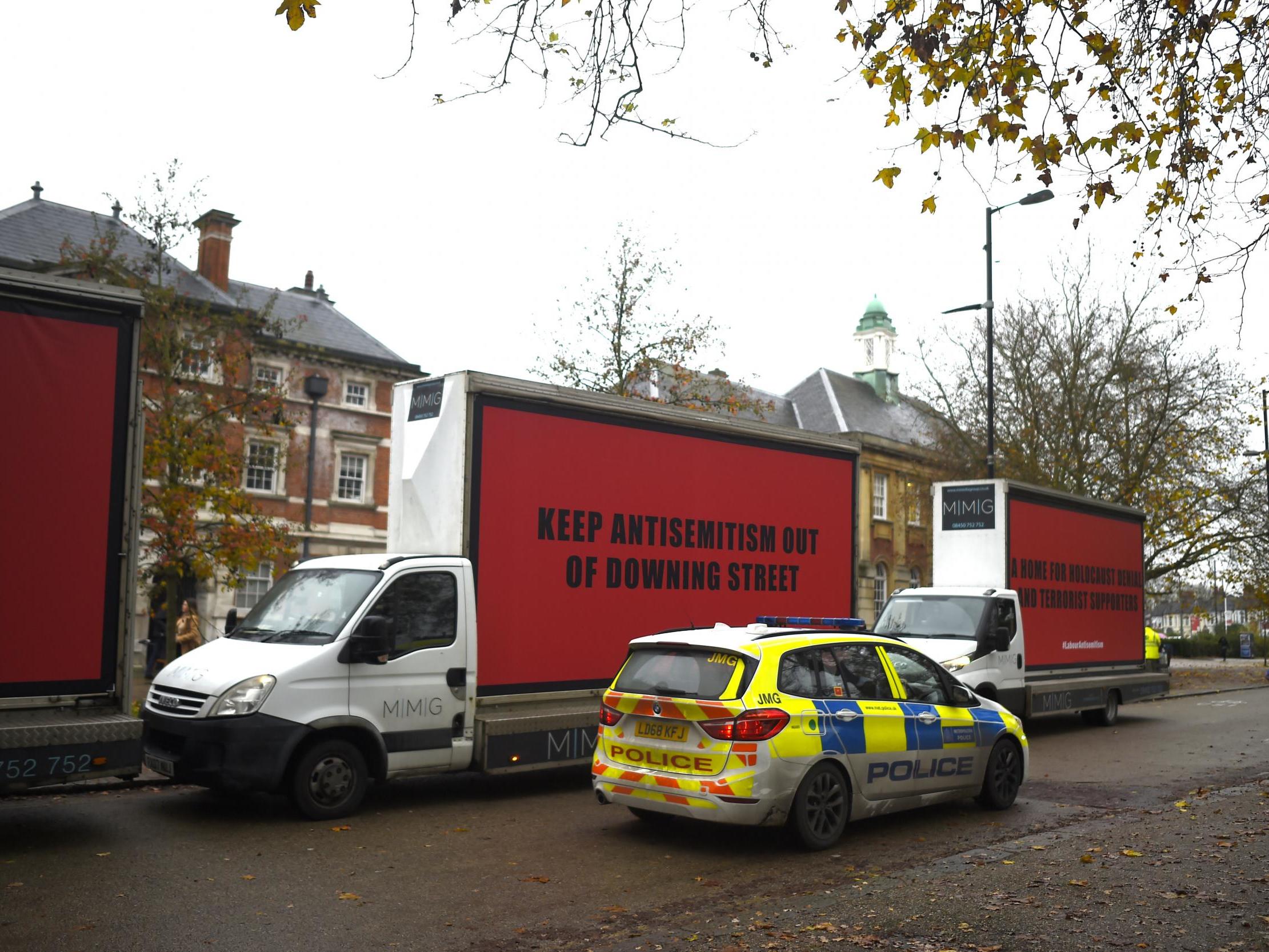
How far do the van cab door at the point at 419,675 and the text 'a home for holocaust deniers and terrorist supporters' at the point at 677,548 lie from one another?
1286 millimetres

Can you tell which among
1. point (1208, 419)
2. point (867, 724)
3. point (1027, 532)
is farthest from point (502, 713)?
point (1208, 419)

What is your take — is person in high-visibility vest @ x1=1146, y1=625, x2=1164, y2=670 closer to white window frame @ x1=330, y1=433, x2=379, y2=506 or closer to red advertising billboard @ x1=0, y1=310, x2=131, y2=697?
white window frame @ x1=330, y1=433, x2=379, y2=506

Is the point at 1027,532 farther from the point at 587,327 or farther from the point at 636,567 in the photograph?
the point at 587,327

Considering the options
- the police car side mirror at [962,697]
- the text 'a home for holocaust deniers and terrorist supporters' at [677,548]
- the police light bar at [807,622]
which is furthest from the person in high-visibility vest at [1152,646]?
the police light bar at [807,622]

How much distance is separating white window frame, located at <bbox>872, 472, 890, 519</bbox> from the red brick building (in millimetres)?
22523

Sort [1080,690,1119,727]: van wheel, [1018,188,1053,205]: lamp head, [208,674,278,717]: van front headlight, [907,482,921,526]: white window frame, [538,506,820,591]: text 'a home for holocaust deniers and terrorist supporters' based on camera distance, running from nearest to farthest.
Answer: [208,674,278,717]: van front headlight
[538,506,820,591]: text 'a home for holocaust deniers and terrorist supporters'
[1080,690,1119,727]: van wheel
[1018,188,1053,205]: lamp head
[907,482,921,526]: white window frame

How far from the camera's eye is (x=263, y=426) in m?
19.3

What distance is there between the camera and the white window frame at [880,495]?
5334 centimetres

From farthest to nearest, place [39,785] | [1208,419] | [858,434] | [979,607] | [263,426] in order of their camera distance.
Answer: [858,434]
[1208,419]
[263,426]
[979,607]
[39,785]

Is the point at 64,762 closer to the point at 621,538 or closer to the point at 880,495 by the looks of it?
the point at 621,538

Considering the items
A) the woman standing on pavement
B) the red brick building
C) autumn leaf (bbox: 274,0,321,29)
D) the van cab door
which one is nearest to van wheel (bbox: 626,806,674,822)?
the van cab door

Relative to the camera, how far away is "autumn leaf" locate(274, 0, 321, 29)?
603cm

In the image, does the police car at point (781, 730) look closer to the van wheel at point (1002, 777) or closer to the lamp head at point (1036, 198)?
the van wheel at point (1002, 777)

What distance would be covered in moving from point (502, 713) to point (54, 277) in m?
5.14
